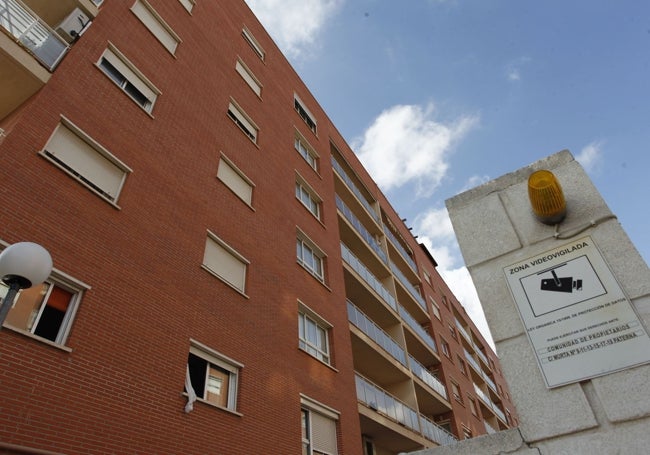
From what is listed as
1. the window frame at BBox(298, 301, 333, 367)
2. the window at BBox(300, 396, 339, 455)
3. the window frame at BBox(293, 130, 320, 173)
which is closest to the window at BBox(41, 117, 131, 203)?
the window frame at BBox(298, 301, 333, 367)

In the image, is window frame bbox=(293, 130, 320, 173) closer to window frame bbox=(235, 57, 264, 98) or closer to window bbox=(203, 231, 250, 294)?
window frame bbox=(235, 57, 264, 98)

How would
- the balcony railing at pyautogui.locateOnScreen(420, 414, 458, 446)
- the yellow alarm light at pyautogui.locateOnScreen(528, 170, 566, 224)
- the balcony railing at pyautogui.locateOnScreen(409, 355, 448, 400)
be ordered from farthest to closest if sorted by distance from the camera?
the balcony railing at pyautogui.locateOnScreen(409, 355, 448, 400), the balcony railing at pyautogui.locateOnScreen(420, 414, 458, 446), the yellow alarm light at pyautogui.locateOnScreen(528, 170, 566, 224)

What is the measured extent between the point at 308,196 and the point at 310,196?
0.14 meters

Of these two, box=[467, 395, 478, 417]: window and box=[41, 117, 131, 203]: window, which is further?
box=[467, 395, 478, 417]: window

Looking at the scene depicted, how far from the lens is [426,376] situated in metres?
19.5

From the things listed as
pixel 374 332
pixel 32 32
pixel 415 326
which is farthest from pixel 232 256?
pixel 415 326

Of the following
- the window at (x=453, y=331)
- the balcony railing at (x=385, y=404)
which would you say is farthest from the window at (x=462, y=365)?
the balcony railing at (x=385, y=404)

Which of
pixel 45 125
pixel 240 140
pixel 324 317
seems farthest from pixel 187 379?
pixel 240 140

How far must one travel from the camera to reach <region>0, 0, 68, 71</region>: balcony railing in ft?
25.2

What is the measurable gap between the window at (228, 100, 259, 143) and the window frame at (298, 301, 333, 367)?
570 centimetres

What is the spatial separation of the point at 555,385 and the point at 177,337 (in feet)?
21.7

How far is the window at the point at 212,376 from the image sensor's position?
8.08m

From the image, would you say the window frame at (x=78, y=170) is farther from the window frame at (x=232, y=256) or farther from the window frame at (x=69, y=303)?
the window frame at (x=232, y=256)

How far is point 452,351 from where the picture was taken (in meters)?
27.1
